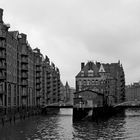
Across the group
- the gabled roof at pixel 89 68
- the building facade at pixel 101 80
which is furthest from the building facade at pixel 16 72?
the gabled roof at pixel 89 68

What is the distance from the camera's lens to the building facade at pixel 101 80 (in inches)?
5797

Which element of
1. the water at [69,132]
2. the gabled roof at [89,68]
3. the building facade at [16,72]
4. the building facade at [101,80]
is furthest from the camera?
the building facade at [101,80]

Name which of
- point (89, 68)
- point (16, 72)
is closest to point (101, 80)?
point (89, 68)

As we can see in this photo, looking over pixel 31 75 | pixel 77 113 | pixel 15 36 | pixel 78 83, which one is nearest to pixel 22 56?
pixel 15 36

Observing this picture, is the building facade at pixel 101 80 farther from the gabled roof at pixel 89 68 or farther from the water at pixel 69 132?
the water at pixel 69 132

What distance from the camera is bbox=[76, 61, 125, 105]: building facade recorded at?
483 ft

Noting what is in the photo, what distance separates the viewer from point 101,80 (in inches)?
5910

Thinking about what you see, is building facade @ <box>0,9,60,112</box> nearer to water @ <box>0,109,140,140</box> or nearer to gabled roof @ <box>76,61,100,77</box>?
water @ <box>0,109,140,140</box>

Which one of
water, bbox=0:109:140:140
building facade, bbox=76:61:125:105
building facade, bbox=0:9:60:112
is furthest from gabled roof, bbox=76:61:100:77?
water, bbox=0:109:140:140

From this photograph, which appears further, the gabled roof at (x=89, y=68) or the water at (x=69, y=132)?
the gabled roof at (x=89, y=68)

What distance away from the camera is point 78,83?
5851 inches

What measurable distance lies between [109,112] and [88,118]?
94.1 feet

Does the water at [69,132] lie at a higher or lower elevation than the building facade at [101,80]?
lower

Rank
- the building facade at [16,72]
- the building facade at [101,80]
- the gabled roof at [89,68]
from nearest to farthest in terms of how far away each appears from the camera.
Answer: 1. the building facade at [16,72]
2. the gabled roof at [89,68]
3. the building facade at [101,80]
